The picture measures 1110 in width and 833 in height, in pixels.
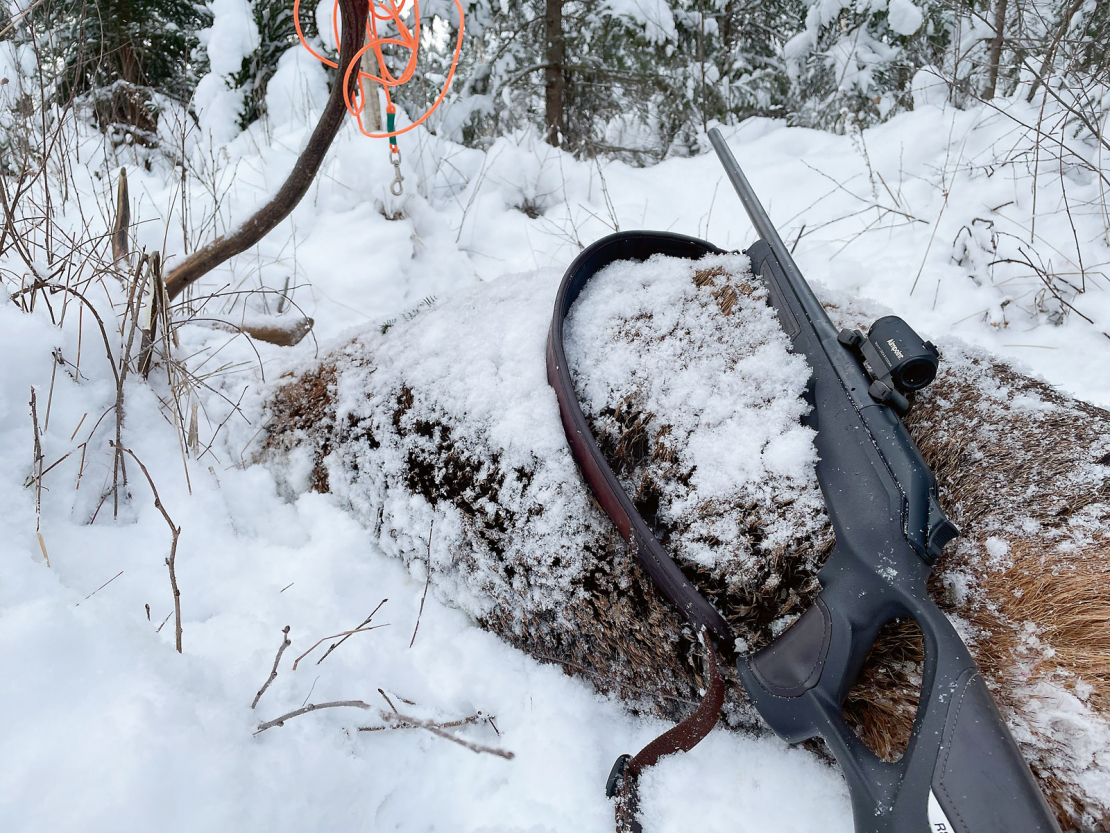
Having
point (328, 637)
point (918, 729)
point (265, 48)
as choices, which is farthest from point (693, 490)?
point (265, 48)

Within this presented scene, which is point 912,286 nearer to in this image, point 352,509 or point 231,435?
point 352,509

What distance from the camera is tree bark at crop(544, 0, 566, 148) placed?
576 cm

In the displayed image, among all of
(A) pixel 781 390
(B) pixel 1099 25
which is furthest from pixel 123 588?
(B) pixel 1099 25

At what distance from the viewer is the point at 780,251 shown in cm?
147

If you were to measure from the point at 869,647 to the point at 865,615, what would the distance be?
6cm

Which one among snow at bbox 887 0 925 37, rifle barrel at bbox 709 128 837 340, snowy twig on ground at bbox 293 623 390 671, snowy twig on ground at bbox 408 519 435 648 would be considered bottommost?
snowy twig on ground at bbox 293 623 390 671

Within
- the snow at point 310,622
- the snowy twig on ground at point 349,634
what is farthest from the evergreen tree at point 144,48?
the snowy twig on ground at point 349,634

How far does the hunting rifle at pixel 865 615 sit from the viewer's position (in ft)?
2.75

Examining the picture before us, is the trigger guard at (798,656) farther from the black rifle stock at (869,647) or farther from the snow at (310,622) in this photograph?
the snow at (310,622)

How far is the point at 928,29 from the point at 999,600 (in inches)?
335

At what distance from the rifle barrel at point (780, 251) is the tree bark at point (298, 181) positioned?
1094 mm

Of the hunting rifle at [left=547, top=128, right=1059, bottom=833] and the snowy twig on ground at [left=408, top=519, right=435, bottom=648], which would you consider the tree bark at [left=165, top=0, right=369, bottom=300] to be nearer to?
the hunting rifle at [left=547, top=128, right=1059, bottom=833]

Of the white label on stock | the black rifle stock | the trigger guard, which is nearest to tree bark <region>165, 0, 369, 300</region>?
the black rifle stock

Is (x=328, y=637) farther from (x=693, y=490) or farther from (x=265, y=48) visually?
(x=265, y=48)
